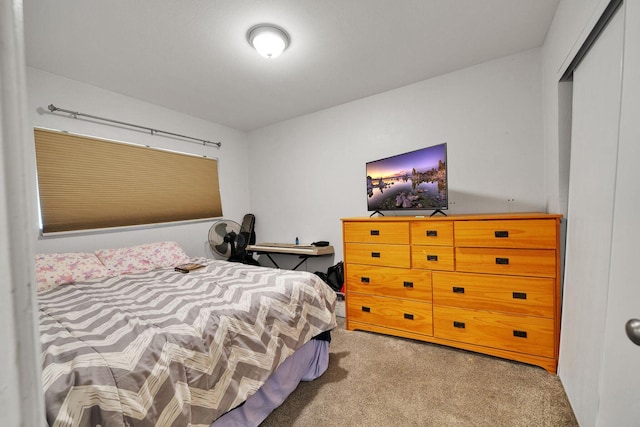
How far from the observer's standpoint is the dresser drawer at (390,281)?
2.25 m

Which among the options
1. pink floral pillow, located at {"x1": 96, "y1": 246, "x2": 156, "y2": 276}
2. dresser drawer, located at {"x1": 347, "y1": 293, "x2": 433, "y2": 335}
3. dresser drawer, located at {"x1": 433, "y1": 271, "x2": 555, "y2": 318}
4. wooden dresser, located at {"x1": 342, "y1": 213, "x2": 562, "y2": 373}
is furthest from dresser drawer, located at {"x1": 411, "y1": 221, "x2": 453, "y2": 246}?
pink floral pillow, located at {"x1": 96, "y1": 246, "x2": 156, "y2": 276}

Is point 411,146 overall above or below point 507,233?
above

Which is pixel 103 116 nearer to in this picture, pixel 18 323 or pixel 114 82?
pixel 114 82

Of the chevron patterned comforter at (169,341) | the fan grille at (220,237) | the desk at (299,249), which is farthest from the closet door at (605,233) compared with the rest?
the fan grille at (220,237)

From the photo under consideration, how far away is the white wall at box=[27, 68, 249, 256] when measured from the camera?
7.59ft

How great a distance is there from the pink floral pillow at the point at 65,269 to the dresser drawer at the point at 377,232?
86.4 inches

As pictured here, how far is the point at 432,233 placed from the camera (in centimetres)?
219

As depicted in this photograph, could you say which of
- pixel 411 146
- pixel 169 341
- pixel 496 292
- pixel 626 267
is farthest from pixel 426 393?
pixel 411 146

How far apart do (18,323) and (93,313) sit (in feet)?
5.02

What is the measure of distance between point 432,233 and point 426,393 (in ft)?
3.74

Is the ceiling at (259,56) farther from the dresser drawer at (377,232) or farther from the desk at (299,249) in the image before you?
the desk at (299,249)

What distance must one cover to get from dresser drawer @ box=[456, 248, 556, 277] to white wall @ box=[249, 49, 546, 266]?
0.61 meters

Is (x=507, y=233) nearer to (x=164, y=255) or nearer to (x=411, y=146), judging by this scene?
(x=411, y=146)

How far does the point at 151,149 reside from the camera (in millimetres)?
Answer: 3008
